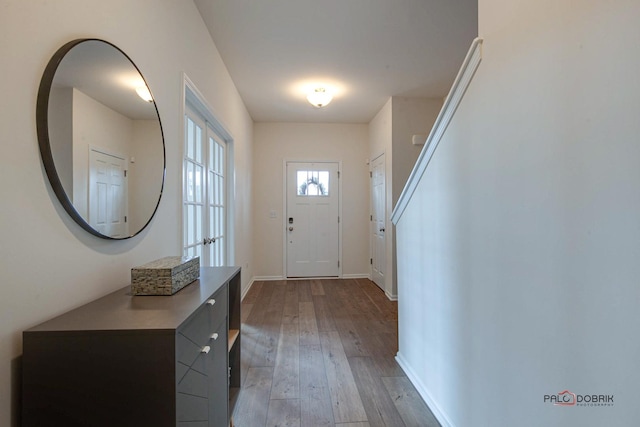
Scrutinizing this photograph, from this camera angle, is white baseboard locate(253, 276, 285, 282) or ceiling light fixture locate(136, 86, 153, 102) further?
white baseboard locate(253, 276, 285, 282)

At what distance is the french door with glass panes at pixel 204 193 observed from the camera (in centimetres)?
215

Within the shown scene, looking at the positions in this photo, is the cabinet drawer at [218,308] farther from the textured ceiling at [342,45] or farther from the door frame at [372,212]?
the door frame at [372,212]

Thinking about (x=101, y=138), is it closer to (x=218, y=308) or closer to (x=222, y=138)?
(x=218, y=308)

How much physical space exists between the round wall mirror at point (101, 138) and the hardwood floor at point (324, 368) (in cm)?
131

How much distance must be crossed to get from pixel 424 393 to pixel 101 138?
6.91 ft

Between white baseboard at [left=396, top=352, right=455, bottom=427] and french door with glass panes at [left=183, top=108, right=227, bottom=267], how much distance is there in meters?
1.74

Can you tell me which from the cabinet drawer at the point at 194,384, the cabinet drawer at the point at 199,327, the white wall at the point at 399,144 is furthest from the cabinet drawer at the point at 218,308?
the white wall at the point at 399,144

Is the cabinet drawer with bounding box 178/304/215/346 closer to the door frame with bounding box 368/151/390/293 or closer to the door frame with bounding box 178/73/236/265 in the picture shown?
the door frame with bounding box 178/73/236/265

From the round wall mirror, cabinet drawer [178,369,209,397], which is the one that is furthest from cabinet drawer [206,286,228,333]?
the round wall mirror

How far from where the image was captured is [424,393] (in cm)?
177

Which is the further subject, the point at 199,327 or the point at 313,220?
the point at 313,220

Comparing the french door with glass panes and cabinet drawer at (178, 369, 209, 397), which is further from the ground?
the french door with glass panes

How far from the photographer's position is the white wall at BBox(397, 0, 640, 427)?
2.15 feet

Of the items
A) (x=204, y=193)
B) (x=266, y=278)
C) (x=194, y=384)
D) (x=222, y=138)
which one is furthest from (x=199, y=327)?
(x=266, y=278)
